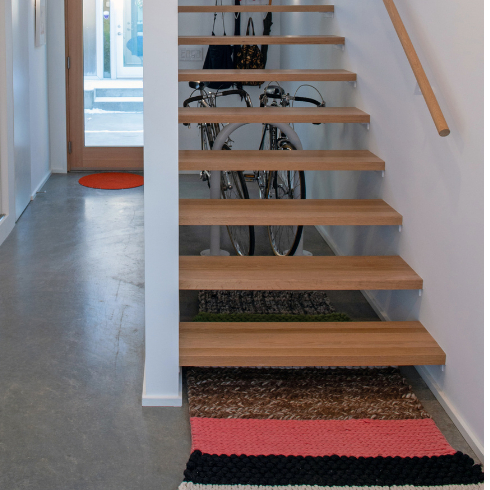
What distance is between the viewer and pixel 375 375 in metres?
2.74

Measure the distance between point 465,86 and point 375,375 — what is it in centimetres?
122

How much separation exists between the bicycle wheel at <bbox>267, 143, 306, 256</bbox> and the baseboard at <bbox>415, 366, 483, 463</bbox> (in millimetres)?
1264

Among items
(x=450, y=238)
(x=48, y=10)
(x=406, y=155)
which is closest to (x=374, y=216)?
Answer: (x=406, y=155)

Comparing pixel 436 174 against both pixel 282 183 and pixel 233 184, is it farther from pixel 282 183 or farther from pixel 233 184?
pixel 233 184

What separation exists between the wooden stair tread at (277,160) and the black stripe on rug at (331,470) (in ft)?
4.32

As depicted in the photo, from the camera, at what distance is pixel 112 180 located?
20.6ft

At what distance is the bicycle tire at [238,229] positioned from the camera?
402 cm

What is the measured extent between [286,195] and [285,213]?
114 cm

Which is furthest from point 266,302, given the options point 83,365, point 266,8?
point 266,8

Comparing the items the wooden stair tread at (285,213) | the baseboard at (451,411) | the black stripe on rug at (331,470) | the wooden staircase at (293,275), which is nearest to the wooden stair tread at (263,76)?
the wooden staircase at (293,275)

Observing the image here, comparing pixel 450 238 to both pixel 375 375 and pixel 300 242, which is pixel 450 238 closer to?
pixel 375 375

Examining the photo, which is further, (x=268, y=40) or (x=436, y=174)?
(x=268, y=40)

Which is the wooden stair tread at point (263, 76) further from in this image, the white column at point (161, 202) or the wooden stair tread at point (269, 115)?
the white column at point (161, 202)

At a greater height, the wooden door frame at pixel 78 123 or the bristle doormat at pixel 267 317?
the wooden door frame at pixel 78 123
